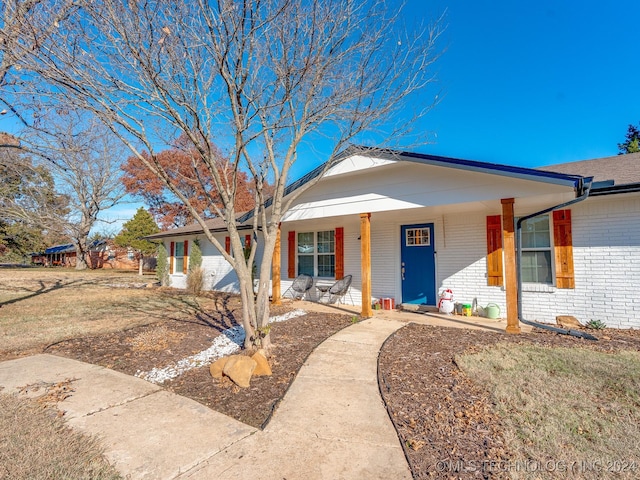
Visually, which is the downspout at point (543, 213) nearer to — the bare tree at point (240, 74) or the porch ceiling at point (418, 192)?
the porch ceiling at point (418, 192)

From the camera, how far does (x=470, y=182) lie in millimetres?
6094

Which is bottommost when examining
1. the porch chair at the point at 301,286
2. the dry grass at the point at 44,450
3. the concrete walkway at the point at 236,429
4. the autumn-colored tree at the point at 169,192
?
the concrete walkway at the point at 236,429

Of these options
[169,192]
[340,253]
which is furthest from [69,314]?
[169,192]

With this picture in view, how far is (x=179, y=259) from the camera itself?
14938 mm

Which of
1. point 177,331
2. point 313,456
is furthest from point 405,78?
point 177,331

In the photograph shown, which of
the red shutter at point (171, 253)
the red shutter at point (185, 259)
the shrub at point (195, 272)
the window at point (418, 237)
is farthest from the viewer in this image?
the red shutter at point (171, 253)

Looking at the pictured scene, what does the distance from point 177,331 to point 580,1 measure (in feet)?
33.3

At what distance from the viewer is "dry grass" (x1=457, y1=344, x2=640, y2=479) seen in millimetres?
2180

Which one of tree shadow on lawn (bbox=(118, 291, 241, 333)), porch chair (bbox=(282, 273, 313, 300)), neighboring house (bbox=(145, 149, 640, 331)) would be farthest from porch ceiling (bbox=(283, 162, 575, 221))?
tree shadow on lawn (bbox=(118, 291, 241, 333))

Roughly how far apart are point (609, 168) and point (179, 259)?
1544 centimetres

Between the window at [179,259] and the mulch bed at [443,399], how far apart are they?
12153mm

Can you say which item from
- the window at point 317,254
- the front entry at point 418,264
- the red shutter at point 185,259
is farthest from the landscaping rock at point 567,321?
the red shutter at point 185,259

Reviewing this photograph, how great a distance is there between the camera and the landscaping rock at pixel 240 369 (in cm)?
352

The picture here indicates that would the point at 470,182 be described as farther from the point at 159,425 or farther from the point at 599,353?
the point at 159,425
